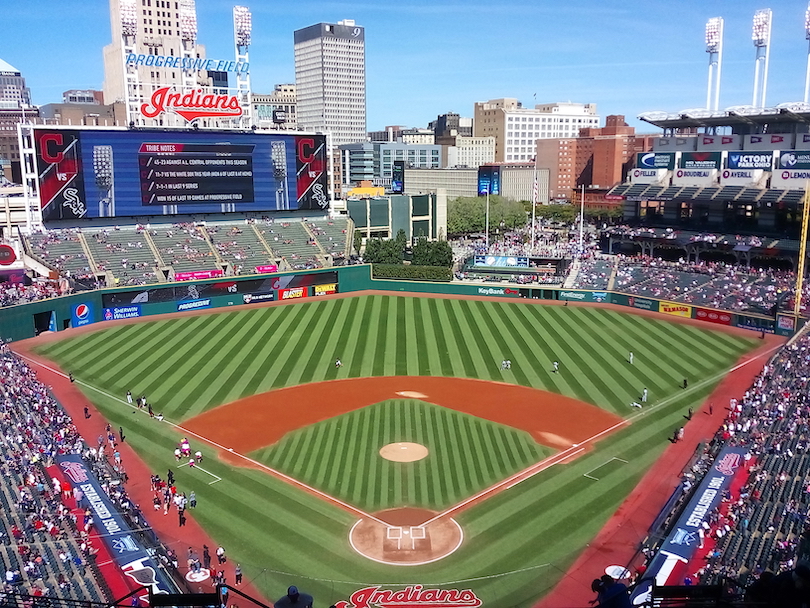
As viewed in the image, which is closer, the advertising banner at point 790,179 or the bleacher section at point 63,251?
the bleacher section at point 63,251

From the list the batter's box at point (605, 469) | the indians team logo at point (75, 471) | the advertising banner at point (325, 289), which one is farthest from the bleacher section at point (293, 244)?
the batter's box at point (605, 469)

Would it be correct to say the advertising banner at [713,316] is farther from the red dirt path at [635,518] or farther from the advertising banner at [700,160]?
the advertising banner at [700,160]

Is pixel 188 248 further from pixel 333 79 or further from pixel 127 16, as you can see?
pixel 333 79

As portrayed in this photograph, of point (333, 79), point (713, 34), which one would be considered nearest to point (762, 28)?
point (713, 34)

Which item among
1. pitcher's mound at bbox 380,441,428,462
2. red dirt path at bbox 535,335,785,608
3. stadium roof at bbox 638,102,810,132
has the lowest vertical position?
red dirt path at bbox 535,335,785,608

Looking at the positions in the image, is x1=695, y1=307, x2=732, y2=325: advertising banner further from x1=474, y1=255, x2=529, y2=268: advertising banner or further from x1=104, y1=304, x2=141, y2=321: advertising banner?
x1=104, y1=304, x2=141, y2=321: advertising banner

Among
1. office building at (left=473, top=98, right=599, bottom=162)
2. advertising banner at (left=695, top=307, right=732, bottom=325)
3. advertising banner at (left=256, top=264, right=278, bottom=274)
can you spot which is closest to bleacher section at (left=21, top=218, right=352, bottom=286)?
advertising banner at (left=256, top=264, right=278, bottom=274)
